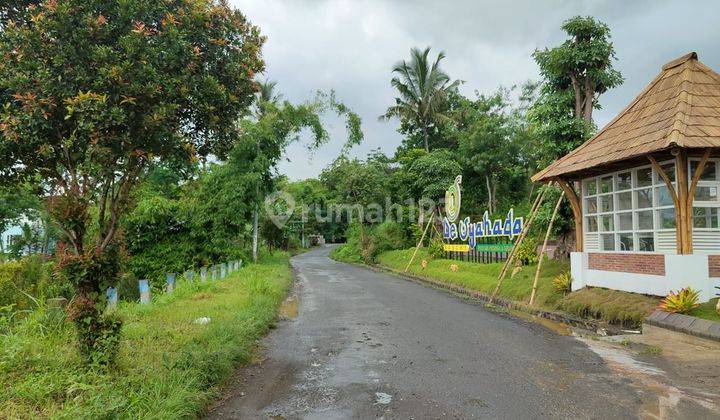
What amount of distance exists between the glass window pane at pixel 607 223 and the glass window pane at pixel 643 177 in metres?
1.12

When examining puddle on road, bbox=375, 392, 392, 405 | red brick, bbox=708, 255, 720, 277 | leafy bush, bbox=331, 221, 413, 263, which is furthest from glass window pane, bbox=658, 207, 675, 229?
leafy bush, bbox=331, 221, 413, 263

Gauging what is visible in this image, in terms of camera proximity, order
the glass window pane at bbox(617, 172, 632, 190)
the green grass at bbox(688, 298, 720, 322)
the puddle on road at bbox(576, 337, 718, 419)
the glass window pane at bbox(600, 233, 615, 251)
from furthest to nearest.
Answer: the glass window pane at bbox(600, 233, 615, 251)
the glass window pane at bbox(617, 172, 632, 190)
the green grass at bbox(688, 298, 720, 322)
the puddle on road at bbox(576, 337, 718, 419)

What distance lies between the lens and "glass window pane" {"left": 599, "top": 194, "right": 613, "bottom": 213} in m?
11.3

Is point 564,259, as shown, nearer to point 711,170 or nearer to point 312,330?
point 711,170

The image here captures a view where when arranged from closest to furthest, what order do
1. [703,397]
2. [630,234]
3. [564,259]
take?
[703,397] → [630,234] → [564,259]

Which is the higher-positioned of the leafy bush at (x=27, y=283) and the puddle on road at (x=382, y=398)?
the leafy bush at (x=27, y=283)

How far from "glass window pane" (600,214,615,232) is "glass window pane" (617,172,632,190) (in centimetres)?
72

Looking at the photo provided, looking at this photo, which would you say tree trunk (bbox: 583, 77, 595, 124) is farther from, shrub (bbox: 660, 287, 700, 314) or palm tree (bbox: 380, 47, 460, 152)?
palm tree (bbox: 380, 47, 460, 152)

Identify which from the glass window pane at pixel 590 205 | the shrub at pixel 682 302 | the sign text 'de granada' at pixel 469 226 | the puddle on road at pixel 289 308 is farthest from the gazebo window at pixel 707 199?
the puddle on road at pixel 289 308

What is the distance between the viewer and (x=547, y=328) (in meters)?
9.86

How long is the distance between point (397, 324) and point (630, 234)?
541 centimetres

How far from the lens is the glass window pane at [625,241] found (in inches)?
418

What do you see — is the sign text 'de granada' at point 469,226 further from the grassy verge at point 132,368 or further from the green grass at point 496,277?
the grassy verge at point 132,368

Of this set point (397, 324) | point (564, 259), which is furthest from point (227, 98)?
point (564, 259)
